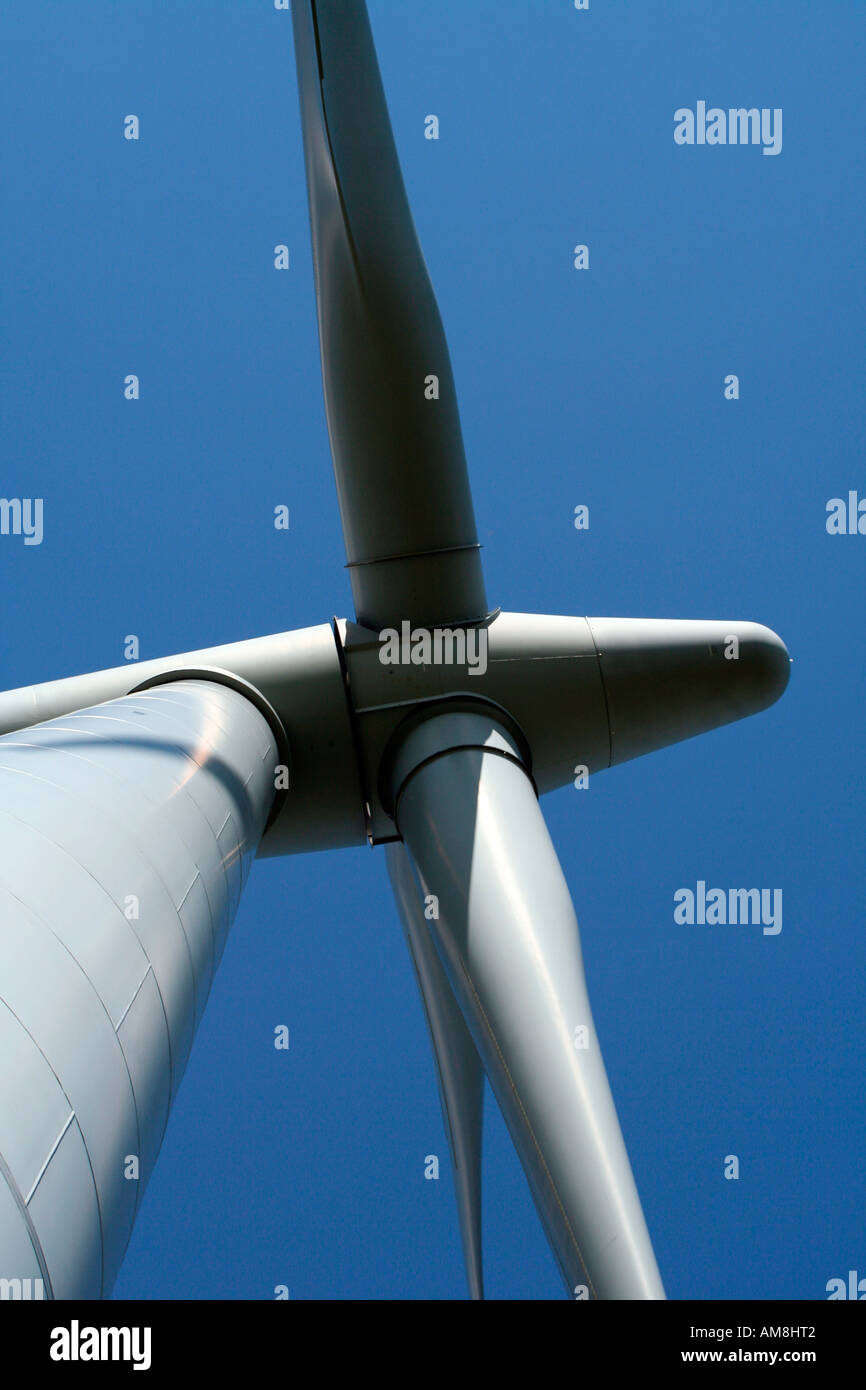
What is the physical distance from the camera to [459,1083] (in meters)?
12.6

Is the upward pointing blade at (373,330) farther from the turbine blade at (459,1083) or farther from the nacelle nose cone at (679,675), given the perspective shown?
the turbine blade at (459,1083)

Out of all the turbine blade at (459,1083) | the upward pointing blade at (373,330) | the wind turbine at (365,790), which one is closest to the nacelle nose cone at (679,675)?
the wind turbine at (365,790)

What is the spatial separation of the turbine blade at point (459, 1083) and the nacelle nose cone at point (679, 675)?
9.99 feet

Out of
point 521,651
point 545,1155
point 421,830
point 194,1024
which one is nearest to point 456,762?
point 421,830

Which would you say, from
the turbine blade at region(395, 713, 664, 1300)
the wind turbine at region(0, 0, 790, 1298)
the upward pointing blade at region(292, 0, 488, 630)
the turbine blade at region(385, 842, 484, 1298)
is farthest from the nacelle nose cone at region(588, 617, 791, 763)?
the turbine blade at region(385, 842, 484, 1298)

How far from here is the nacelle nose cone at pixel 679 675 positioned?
491 inches

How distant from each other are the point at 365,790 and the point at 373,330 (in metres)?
4.88

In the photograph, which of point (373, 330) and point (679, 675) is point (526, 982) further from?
point (373, 330)

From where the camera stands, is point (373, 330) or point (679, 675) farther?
point (679, 675)

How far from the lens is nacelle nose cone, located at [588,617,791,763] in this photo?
491 inches

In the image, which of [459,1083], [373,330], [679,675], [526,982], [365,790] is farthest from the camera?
[459,1083]

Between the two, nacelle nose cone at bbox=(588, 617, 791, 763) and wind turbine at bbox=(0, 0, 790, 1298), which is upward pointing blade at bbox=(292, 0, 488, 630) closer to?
wind turbine at bbox=(0, 0, 790, 1298)

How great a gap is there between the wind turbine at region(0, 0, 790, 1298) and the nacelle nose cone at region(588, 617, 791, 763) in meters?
0.03

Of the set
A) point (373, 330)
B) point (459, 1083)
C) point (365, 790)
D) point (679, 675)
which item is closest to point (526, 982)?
point (365, 790)
